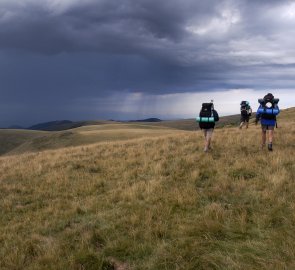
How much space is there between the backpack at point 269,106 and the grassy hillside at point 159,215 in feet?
4.79

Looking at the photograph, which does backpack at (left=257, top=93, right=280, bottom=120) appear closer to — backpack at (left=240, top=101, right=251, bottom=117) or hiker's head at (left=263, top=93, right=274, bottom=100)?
hiker's head at (left=263, top=93, right=274, bottom=100)

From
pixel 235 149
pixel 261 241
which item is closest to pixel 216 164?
pixel 235 149

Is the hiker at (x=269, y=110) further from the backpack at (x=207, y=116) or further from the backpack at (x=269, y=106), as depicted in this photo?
the backpack at (x=207, y=116)

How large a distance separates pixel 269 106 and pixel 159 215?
886 cm

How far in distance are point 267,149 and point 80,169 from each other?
7.77 m

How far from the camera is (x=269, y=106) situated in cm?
1672

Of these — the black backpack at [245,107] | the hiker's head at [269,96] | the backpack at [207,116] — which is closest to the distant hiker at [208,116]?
the backpack at [207,116]

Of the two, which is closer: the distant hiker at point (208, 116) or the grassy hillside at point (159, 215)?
the grassy hillside at point (159, 215)

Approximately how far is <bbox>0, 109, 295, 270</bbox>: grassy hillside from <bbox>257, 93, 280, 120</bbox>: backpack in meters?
1.46

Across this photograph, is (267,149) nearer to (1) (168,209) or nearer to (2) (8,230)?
(1) (168,209)

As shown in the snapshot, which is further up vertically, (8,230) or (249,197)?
(249,197)

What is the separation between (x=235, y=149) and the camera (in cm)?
1795

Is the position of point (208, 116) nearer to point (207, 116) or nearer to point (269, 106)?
point (207, 116)

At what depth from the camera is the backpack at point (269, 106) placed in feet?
54.6
